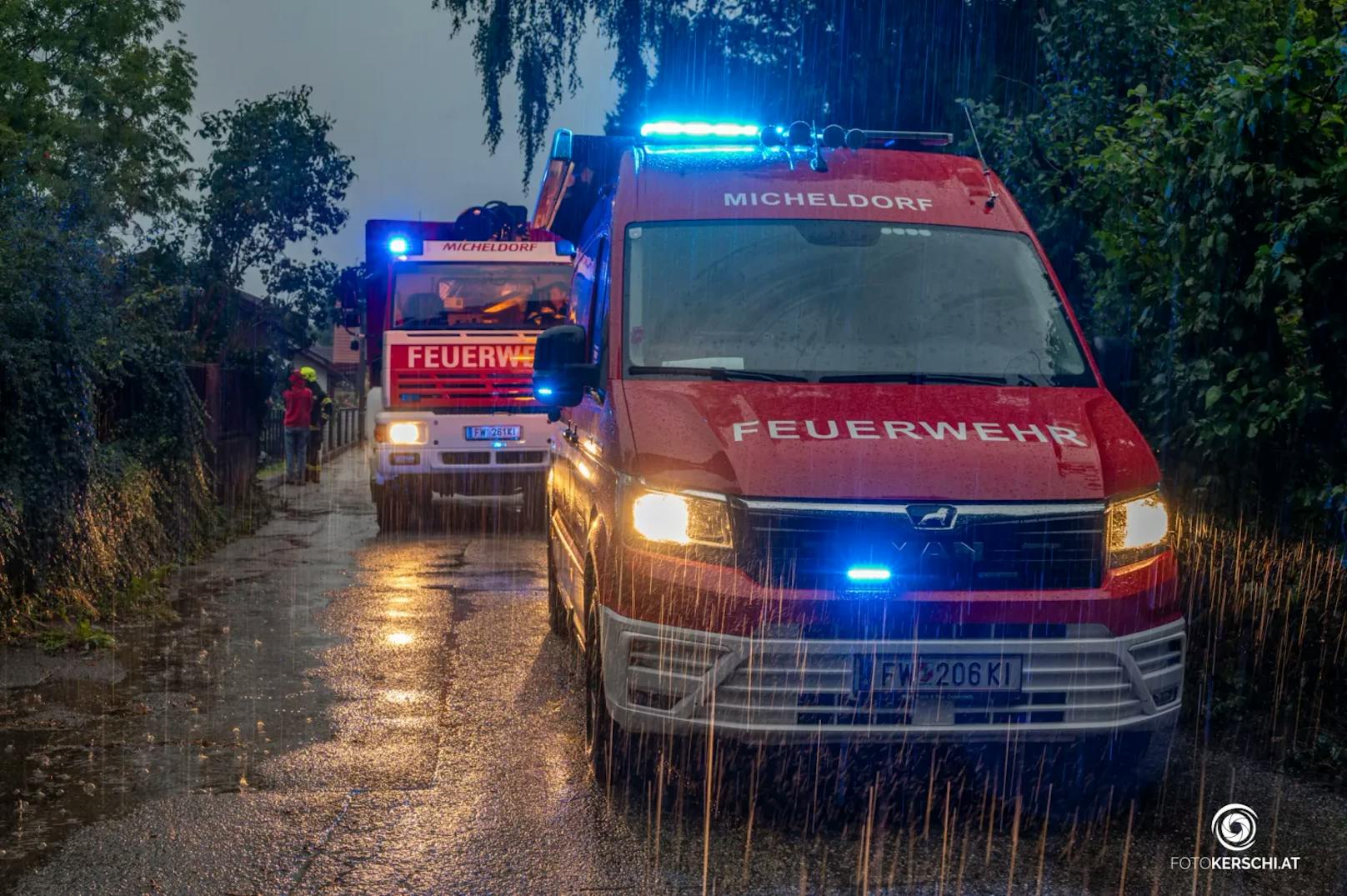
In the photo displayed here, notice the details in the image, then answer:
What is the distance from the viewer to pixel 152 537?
11766 mm

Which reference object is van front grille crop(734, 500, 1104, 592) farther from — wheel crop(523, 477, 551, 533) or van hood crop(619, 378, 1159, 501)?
wheel crop(523, 477, 551, 533)

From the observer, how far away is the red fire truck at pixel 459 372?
51.4 feet

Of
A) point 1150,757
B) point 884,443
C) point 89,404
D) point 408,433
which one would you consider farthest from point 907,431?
point 408,433

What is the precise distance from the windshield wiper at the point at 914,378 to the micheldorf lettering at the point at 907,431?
19.5 inches

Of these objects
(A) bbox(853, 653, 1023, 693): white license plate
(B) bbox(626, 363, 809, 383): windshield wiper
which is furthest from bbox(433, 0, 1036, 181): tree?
(A) bbox(853, 653, 1023, 693): white license plate

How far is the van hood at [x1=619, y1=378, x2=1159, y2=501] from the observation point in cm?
512

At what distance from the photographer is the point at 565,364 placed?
21.0 ft

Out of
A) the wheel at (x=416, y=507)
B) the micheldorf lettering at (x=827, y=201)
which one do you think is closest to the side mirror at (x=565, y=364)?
the micheldorf lettering at (x=827, y=201)

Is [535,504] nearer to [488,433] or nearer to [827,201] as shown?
[488,433]

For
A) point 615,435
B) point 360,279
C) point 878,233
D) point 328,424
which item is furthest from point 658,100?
point 328,424

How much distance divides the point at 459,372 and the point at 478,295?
3.07 feet

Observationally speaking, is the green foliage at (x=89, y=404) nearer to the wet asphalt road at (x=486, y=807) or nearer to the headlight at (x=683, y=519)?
the wet asphalt road at (x=486, y=807)

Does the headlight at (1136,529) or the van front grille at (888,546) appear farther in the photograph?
the headlight at (1136,529)

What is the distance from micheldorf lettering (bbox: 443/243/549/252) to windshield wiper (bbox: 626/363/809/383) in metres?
10.6
